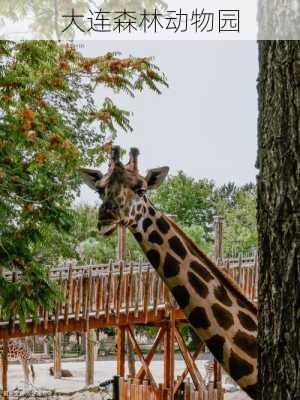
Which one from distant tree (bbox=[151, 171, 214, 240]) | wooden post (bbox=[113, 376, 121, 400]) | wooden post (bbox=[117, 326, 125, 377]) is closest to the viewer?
wooden post (bbox=[113, 376, 121, 400])

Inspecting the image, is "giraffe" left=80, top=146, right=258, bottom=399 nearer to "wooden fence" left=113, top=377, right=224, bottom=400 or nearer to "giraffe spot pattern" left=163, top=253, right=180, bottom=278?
"giraffe spot pattern" left=163, top=253, right=180, bottom=278

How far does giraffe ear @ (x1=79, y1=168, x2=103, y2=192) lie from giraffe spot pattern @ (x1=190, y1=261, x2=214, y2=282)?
1.56 ft

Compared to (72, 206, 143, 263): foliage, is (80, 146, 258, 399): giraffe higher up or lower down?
lower down

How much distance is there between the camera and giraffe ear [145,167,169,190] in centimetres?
318

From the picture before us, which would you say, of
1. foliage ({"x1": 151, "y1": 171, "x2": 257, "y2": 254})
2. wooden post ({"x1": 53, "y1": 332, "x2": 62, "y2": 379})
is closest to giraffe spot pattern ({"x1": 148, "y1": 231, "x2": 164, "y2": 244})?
wooden post ({"x1": 53, "y1": 332, "x2": 62, "y2": 379})

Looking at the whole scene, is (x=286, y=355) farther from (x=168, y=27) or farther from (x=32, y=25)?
(x=32, y=25)

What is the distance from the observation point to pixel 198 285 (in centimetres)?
306

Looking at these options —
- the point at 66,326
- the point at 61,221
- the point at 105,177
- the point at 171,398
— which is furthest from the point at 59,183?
the point at 171,398

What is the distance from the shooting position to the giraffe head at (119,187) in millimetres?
3023

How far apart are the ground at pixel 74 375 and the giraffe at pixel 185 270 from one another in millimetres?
7450

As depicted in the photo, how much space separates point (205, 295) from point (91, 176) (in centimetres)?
65

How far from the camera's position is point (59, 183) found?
4527mm

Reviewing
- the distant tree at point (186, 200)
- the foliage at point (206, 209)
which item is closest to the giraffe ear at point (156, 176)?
the foliage at point (206, 209)

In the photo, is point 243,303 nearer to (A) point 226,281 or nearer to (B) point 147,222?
(A) point 226,281
